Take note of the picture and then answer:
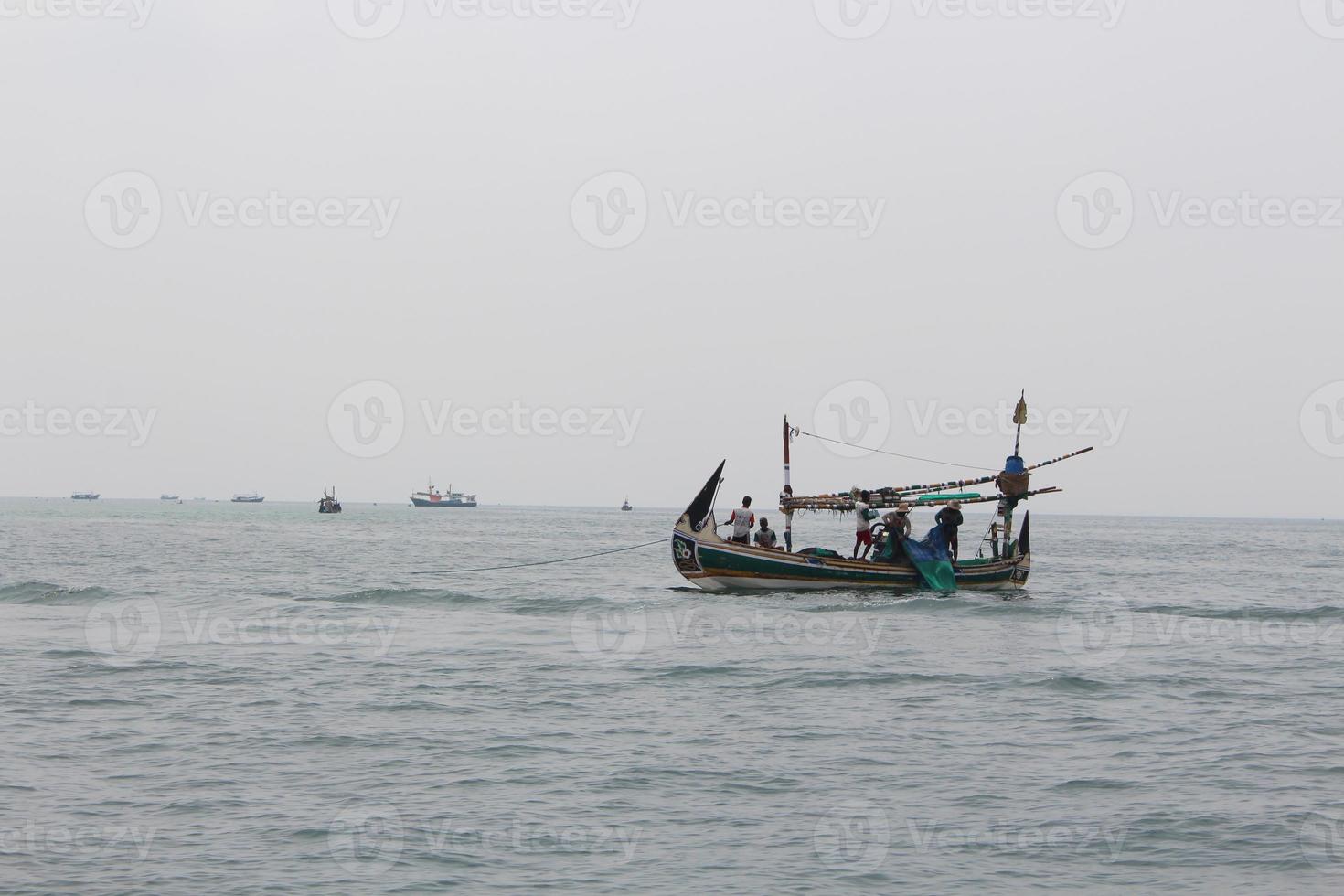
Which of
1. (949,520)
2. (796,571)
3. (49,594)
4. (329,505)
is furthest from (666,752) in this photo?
(329,505)

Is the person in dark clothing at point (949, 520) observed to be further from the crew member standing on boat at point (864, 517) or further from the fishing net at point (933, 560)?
the crew member standing on boat at point (864, 517)

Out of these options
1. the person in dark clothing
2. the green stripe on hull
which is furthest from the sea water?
the person in dark clothing

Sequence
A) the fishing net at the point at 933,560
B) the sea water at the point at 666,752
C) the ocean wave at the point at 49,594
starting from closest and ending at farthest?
1. the sea water at the point at 666,752
2. the ocean wave at the point at 49,594
3. the fishing net at the point at 933,560

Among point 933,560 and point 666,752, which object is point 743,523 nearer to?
point 933,560

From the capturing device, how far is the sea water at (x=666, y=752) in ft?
33.8

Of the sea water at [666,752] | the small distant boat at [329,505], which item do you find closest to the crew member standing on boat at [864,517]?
the sea water at [666,752]

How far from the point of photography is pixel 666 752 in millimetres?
14242

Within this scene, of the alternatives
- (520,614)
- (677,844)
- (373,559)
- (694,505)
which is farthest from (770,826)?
(373,559)

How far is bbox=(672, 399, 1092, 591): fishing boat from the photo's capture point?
3300 cm

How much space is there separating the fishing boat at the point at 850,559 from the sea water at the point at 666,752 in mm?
2872

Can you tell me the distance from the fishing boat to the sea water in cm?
287

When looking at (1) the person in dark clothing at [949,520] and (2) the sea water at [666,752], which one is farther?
(1) the person in dark clothing at [949,520]

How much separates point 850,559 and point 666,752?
759 inches

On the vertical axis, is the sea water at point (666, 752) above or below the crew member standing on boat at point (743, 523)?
below
